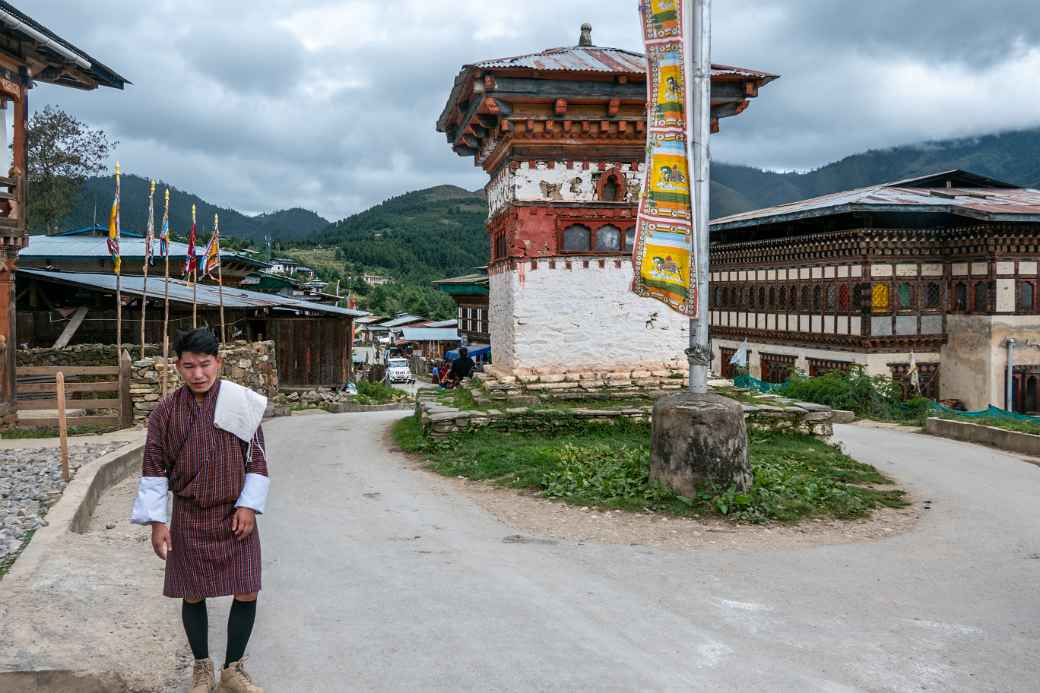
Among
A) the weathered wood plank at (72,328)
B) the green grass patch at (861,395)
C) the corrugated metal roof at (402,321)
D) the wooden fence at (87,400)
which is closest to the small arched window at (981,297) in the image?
the green grass patch at (861,395)

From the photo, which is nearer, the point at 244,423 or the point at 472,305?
the point at 244,423

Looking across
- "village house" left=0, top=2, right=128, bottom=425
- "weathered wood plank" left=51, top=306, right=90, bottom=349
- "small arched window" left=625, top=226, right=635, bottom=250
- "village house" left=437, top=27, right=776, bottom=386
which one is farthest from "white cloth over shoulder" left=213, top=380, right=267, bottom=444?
"weathered wood plank" left=51, top=306, right=90, bottom=349

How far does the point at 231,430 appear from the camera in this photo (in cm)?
414

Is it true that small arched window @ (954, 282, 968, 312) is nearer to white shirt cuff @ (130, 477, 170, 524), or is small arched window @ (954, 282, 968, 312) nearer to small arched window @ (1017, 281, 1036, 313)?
small arched window @ (1017, 281, 1036, 313)

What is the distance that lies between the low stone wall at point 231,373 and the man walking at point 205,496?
7.94 meters

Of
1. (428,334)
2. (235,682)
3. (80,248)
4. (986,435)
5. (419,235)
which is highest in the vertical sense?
(419,235)

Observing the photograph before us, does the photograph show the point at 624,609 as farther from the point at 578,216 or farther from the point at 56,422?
the point at 56,422

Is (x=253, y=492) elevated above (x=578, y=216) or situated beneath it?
situated beneath

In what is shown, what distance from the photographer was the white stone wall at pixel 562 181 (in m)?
14.6

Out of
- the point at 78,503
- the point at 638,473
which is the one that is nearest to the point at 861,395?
the point at 638,473

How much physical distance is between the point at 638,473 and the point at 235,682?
20.7 ft

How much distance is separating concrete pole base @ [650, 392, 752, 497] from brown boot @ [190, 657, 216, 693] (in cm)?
583

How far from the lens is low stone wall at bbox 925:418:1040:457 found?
16.2 metres

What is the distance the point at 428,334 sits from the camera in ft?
213
